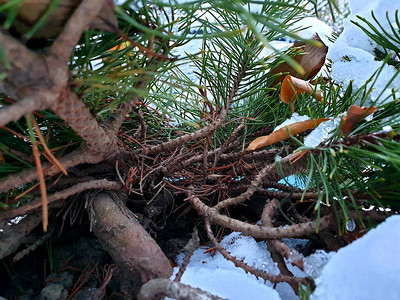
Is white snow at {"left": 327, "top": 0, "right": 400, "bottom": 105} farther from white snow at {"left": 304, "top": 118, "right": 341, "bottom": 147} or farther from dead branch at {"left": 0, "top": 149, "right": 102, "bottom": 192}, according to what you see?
dead branch at {"left": 0, "top": 149, "right": 102, "bottom": 192}

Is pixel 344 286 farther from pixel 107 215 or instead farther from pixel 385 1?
pixel 385 1

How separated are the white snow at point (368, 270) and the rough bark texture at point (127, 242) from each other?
0.19 metres

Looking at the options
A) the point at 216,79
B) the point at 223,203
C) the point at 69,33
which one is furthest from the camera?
the point at 216,79

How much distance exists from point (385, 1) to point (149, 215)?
0.45m

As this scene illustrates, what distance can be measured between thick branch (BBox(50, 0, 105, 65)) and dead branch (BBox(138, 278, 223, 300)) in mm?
220

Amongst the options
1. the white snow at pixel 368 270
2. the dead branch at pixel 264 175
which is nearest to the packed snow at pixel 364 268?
the white snow at pixel 368 270

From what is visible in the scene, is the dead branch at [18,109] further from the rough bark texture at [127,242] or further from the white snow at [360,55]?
the white snow at [360,55]

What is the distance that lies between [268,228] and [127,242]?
0.17 m

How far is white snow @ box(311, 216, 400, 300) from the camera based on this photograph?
0.95 feet

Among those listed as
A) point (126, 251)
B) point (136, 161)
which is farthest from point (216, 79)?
point (126, 251)

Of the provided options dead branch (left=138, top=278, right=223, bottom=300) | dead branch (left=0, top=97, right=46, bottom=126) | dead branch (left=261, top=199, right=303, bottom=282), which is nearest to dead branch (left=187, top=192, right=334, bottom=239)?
dead branch (left=261, top=199, right=303, bottom=282)

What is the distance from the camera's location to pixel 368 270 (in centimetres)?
30

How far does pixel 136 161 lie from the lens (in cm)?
53

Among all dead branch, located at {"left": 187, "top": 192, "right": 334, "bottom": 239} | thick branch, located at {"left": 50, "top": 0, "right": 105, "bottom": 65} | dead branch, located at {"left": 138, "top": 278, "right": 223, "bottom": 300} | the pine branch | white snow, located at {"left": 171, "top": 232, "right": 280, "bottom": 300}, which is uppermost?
thick branch, located at {"left": 50, "top": 0, "right": 105, "bottom": 65}
